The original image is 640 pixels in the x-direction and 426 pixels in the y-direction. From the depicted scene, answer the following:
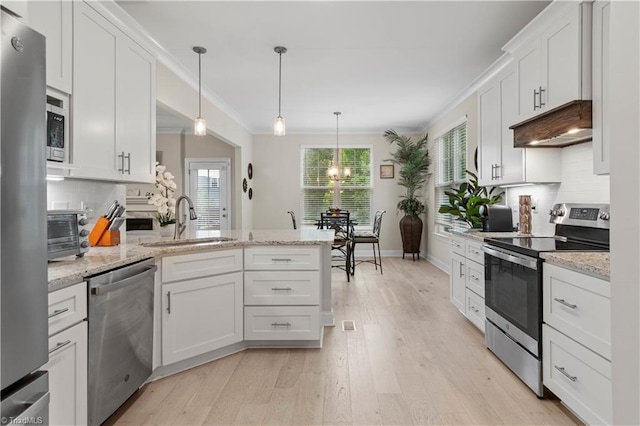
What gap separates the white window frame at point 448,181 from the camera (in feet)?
17.6

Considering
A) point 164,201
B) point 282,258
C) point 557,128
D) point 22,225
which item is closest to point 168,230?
point 164,201

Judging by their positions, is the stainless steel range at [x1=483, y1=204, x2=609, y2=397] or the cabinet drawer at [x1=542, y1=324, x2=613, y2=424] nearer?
the cabinet drawer at [x1=542, y1=324, x2=613, y2=424]

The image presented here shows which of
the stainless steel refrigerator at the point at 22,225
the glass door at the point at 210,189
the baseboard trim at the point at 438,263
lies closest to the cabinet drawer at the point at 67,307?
the stainless steel refrigerator at the point at 22,225

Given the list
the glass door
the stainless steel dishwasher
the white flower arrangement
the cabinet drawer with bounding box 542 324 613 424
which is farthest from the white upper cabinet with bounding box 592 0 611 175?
the glass door

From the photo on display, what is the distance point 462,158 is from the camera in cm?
547

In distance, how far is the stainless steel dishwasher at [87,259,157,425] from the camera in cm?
169

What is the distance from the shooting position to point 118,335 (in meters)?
1.86

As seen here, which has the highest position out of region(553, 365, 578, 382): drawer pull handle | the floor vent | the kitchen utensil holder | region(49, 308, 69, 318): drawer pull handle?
the kitchen utensil holder

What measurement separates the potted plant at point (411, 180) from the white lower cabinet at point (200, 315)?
16.2 ft

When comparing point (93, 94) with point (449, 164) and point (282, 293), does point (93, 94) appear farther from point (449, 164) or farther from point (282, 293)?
point (449, 164)

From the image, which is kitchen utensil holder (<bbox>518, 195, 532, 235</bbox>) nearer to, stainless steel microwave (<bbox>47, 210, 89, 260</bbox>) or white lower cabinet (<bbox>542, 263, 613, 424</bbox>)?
white lower cabinet (<bbox>542, 263, 613, 424</bbox>)

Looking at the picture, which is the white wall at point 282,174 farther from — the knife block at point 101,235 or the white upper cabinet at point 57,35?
the white upper cabinet at point 57,35

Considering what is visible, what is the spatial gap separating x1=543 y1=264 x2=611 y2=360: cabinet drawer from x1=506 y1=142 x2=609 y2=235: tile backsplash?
0.95m

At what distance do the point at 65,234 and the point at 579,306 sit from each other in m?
2.54
